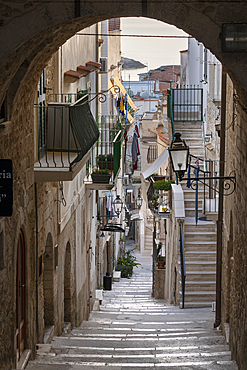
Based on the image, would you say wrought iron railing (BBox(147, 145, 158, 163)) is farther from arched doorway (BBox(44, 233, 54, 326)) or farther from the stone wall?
arched doorway (BBox(44, 233, 54, 326))

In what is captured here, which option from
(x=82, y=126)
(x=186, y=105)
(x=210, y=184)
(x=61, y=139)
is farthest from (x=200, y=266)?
(x=61, y=139)

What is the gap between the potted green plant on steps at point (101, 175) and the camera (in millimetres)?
12903

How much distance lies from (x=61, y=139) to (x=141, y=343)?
166 inches

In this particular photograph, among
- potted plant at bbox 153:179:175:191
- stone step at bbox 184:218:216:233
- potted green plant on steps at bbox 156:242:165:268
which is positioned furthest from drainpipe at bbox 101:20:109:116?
stone step at bbox 184:218:216:233

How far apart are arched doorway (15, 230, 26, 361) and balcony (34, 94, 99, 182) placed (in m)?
1.06

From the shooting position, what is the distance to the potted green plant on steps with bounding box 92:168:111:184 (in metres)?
12.9

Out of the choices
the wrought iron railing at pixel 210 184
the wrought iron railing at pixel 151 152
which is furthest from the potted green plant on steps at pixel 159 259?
the wrought iron railing at pixel 151 152

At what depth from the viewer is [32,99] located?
7.47 m

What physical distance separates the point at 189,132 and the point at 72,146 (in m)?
10.1

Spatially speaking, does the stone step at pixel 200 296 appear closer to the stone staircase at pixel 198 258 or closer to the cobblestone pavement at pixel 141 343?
the stone staircase at pixel 198 258

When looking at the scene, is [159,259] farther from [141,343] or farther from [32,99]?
[32,99]

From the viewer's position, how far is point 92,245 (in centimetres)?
1664

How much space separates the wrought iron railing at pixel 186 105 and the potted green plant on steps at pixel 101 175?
6.39m

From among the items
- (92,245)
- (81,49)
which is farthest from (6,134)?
(92,245)
